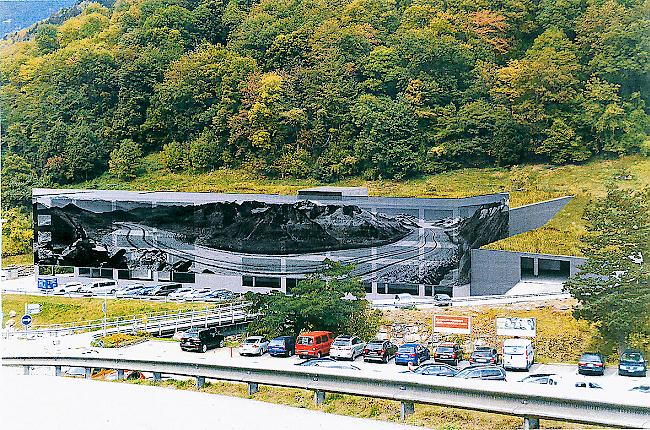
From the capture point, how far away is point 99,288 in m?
13.6

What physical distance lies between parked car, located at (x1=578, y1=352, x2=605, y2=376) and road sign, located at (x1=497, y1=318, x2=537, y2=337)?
0.68m

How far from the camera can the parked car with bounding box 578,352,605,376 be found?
35.0 ft

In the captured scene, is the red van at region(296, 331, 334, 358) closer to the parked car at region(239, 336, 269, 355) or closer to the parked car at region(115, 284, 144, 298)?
the parked car at region(239, 336, 269, 355)

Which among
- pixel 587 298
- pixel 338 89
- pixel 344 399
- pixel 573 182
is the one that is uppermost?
pixel 338 89

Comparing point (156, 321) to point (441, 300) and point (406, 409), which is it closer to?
point (441, 300)

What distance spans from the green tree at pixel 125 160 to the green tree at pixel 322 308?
297cm

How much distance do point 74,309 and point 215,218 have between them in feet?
7.06

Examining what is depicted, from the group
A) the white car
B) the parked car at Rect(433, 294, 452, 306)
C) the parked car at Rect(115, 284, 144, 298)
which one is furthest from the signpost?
the parked car at Rect(433, 294, 452, 306)

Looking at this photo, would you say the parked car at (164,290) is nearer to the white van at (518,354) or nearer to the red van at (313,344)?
the red van at (313,344)

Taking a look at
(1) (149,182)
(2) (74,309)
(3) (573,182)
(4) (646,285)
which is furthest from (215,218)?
(4) (646,285)

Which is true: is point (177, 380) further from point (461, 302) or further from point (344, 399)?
point (461, 302)

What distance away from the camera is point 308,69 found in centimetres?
1380

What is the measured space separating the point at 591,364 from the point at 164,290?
5444 millimetres

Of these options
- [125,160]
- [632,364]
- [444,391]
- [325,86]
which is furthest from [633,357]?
[125,160]
